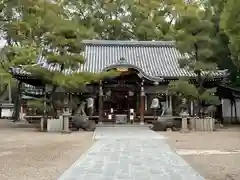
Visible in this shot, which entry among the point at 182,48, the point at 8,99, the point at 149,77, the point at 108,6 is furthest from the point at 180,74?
the point at 8,99

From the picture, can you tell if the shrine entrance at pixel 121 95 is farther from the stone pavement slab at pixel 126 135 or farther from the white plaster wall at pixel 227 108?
the white plaster wall at pixel 227 108

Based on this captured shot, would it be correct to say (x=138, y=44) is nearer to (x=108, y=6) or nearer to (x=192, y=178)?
(x=108, y=6)

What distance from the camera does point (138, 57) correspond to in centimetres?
2708

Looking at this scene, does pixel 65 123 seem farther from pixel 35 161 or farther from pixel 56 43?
pixel 35 161

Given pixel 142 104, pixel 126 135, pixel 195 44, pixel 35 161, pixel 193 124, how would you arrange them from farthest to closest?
1. pixel 142 104
2. pixel 195 44
3. pixel 193 124
4. pixel 126 135
5. pixel 35 161

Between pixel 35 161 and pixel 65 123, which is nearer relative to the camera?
pixel 35 161

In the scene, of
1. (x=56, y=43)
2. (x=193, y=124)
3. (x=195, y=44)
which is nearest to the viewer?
(x=56, y=43)

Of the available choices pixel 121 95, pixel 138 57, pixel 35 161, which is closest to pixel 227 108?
pixel 138 57

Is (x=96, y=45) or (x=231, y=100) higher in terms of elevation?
(x=96, y=45)

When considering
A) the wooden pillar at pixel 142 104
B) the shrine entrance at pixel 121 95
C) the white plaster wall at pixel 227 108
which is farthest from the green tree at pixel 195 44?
the white plaster wall at pixel 227 108

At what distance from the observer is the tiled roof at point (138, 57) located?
24.1m

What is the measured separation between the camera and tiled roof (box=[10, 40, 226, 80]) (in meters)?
24.1

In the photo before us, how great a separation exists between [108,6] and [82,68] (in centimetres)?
1439

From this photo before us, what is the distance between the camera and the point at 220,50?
75.9ft
